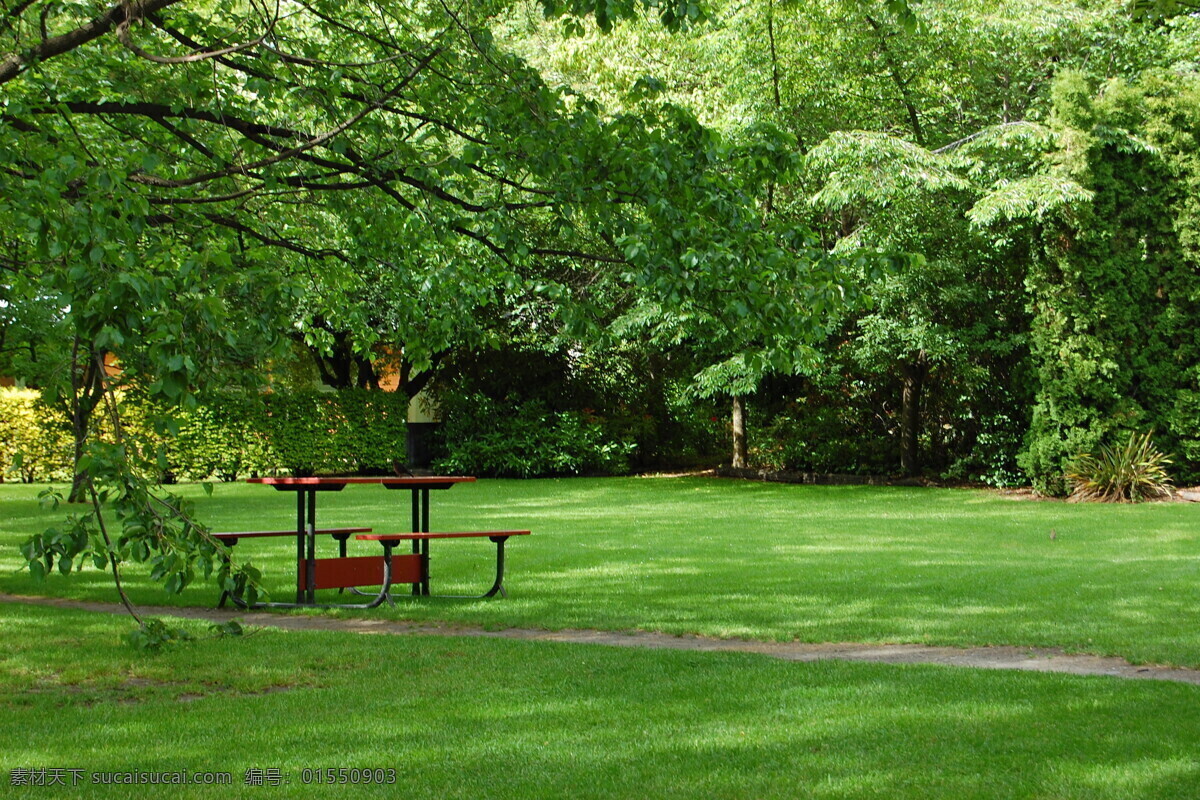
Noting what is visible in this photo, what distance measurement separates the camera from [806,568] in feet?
38.0

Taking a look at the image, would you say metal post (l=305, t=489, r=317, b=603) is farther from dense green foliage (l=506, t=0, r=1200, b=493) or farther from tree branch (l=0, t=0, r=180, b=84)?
dense green foliage (l=506, t=0, r=1200, b=493)

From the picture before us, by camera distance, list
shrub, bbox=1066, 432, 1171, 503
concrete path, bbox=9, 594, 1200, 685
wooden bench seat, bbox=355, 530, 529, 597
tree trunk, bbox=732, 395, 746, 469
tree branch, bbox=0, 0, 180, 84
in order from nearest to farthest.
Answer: tree branch, bbox=0, 0, 180, 84, concrete path, bbox=9, 594, 1200, 685, wooden bench seat, bbox=355, 530, 529, 597, shrub, bbox=1066, 432, 1171, 503, tree trunk, bbox=732, 395, 746, 469

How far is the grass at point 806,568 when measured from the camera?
8367mm

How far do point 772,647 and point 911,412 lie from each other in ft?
56.8

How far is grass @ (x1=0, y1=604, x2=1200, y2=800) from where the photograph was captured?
4.54m

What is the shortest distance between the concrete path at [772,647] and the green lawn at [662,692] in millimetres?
260

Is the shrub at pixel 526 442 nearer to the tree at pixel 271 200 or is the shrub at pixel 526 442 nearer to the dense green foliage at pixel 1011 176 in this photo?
the dense green foliage at pixel 1011 176

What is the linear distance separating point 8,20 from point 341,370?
2492 cm

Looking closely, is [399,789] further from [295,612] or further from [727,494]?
[727,494]

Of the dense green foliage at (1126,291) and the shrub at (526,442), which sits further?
the shrub at (526,442)

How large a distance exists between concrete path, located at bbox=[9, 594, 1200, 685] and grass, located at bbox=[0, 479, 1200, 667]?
23 centimetres

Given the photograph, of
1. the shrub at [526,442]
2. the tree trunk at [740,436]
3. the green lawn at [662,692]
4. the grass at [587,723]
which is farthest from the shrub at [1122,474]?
the grass at [587,723]

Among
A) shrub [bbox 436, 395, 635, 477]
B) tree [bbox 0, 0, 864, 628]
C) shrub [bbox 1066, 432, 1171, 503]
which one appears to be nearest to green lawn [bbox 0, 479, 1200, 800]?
tree [bbox 0, 0, 864, 628]

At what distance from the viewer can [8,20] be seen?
6.12m
